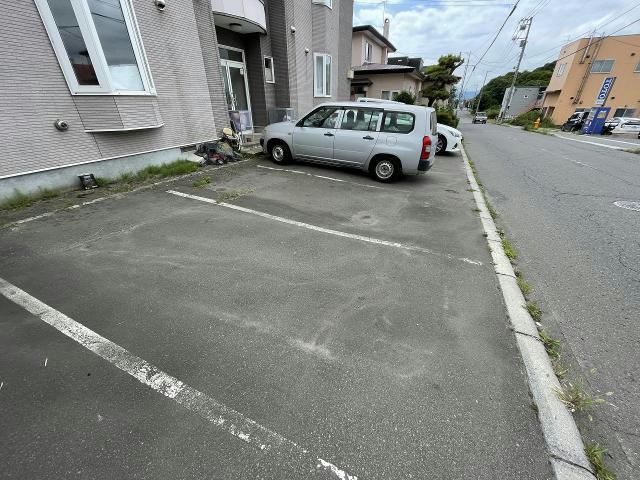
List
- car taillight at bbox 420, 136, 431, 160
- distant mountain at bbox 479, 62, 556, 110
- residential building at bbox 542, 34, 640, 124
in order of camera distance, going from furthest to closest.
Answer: distant mountain at bbox 479, 62, 556, 110 < residential building at bbox 542, 34, 640, 124 < car taillight at bbox 420, 136, 431, 160

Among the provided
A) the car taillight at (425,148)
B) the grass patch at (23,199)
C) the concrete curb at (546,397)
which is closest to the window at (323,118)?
the car taillight at (425,148)

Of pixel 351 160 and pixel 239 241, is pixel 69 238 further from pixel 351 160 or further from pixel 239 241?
pixel 351 160

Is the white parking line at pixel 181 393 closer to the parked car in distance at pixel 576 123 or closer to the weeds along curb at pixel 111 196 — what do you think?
the weeds along curb at pixel 111 196

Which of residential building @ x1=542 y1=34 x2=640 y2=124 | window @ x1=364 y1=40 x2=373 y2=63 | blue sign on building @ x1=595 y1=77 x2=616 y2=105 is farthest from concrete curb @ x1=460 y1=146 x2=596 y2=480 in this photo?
residential building @ x1=542 y1=34 x2=640 y2=124

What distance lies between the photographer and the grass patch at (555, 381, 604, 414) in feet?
6.40

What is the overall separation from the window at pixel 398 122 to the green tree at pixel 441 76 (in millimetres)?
24671

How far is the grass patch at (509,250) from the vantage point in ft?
12.9

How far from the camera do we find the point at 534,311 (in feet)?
9.41

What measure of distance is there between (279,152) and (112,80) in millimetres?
3977

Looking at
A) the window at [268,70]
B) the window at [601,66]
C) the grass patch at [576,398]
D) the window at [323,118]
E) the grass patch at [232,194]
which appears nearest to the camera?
the grass patch at [576,398]

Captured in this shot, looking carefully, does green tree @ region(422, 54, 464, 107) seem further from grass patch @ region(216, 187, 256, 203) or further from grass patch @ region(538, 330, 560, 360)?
grass patch @ region(538, 330, 560, 360)

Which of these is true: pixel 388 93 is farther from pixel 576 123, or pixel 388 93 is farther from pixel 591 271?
pixel 591 271

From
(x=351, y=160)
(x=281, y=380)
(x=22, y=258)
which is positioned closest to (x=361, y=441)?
(x=281, y=380)

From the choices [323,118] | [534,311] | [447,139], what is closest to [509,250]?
[534,311]
